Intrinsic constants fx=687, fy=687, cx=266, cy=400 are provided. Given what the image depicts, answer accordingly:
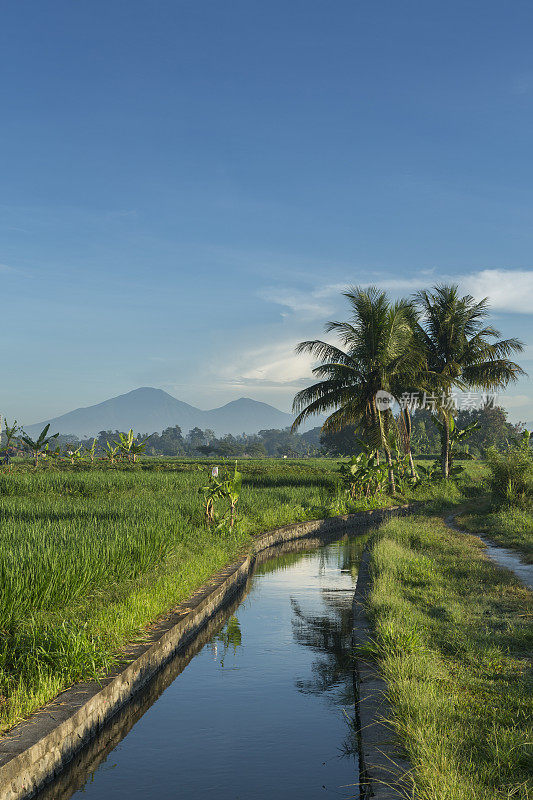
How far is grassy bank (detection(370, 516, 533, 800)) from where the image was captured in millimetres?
4281

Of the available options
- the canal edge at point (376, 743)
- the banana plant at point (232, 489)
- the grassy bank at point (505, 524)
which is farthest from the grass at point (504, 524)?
the canal edge at point (376, 743)

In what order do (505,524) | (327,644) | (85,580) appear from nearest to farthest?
(85,580) < (327,644) < (505,524)

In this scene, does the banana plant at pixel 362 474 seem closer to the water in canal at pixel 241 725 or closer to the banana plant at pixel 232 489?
the banana plant at pixel 232 489

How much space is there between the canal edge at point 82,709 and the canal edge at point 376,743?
222cm

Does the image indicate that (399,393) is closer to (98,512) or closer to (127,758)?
(98,512)

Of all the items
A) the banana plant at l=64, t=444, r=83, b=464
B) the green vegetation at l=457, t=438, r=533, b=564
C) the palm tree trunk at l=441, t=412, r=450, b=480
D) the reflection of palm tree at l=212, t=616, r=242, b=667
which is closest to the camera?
the reflection of palm tree at l=212, t=616, r=242, b=667

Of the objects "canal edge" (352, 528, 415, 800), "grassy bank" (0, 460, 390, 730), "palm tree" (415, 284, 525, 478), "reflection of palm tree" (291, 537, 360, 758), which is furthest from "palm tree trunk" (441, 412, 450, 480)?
"canal edge" (352, 528, 415, 800)

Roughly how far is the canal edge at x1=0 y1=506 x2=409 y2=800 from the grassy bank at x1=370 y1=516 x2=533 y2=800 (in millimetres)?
2438

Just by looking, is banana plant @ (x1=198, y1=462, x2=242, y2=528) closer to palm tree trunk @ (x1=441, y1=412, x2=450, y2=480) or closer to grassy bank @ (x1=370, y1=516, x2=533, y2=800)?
grassy bank @ (x1=370, y1=516, x2=533, y2=800)

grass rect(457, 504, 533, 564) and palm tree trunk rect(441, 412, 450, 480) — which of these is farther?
palm tree trunk rect(441, 412, 450, 480)

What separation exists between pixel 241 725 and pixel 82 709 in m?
1.70

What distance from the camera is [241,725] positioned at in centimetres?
655

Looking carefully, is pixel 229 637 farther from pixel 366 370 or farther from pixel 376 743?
pixel 366 370

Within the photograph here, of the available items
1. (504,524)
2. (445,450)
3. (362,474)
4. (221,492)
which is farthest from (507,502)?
(445,450)
